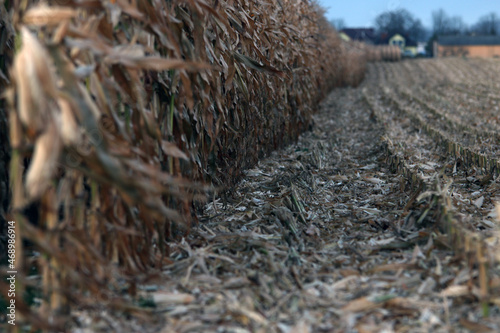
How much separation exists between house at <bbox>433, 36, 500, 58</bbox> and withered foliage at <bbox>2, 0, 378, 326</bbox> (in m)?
59.6

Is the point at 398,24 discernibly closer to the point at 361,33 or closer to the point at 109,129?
the point at 361,33

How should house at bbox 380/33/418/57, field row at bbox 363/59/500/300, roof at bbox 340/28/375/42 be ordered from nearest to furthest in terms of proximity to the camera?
1. field row at bbox 363/59/500/300
2. roof at bbox 340/28/375/42
3. house at bbox 380/33/418/57

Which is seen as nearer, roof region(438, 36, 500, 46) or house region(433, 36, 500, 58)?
house region(433, 36, 500, 58)

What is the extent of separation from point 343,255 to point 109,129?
155 centimetres

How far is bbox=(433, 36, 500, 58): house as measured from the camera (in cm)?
5694

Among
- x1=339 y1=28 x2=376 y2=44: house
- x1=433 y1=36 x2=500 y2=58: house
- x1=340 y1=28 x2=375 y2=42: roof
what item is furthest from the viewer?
x1=340 y1=28 x2=375 y2=42: roof

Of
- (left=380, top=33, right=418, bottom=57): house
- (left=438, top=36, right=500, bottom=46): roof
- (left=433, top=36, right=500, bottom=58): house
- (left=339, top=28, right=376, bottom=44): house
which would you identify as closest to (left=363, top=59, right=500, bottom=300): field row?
(left=433, top=36, right=500, bottom=58): house

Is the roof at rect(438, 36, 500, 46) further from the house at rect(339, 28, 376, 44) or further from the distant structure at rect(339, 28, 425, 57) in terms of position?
the house at rect(339, 28, 376, 44)

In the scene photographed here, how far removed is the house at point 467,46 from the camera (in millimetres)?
56938

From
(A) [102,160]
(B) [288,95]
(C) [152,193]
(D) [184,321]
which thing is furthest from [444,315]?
(B) [288,95]

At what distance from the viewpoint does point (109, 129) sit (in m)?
2.18

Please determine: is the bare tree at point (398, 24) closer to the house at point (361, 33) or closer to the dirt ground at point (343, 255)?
the house at point (361, 33)

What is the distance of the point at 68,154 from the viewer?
1.73 meters

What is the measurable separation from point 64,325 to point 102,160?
78 cm
